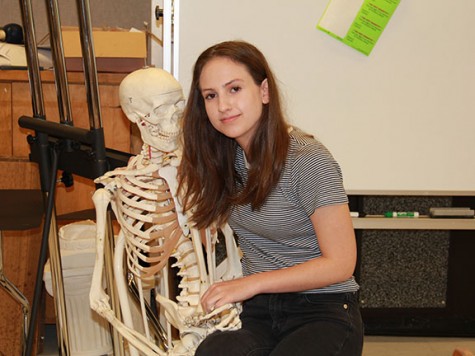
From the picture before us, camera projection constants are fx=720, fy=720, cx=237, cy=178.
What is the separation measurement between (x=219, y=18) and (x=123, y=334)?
1.13 metres

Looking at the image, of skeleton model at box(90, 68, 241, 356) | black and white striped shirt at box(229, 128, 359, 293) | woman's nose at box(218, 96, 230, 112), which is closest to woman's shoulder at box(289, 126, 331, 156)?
black and white striped shirt at box(229, 128, 359, 293)

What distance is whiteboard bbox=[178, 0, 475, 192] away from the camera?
231cm

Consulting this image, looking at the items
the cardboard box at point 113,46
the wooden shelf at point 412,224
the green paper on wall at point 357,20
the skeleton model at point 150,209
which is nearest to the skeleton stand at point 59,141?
the skeleton model at point 150,209

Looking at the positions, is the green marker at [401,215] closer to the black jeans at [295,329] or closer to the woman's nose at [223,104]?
the black jeans at [295,329]

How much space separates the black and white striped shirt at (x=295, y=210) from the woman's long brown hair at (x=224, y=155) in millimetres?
26

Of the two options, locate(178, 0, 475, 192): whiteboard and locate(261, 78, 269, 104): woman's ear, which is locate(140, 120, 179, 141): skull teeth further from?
locate(178, 0, 475, 192): whiteboard

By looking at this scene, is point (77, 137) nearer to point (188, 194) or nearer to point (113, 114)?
point (188, 194)

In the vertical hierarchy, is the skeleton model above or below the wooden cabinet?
above

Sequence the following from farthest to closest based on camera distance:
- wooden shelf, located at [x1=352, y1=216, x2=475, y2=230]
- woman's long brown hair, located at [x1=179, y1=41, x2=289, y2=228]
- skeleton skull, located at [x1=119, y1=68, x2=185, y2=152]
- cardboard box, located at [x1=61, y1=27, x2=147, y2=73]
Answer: wooden shelf, located at [x1=352, y1=216, x2=475, y2=230] → cardboard box, located at [x1=61, y1=27, x2=147, y2=73] → skeleton skull, located at [x1=119, y1=68, x2=185, y2=152] → woman's long brown hair, located at [x1=179, y1=41, x2=289, y2=228]

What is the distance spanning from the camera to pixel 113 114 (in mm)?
2541

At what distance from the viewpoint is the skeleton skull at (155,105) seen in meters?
1.62

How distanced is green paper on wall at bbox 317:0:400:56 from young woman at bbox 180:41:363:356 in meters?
0.84

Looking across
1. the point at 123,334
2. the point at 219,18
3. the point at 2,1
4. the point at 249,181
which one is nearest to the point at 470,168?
the point at 219,18

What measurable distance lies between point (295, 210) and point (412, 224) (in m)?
1.18
